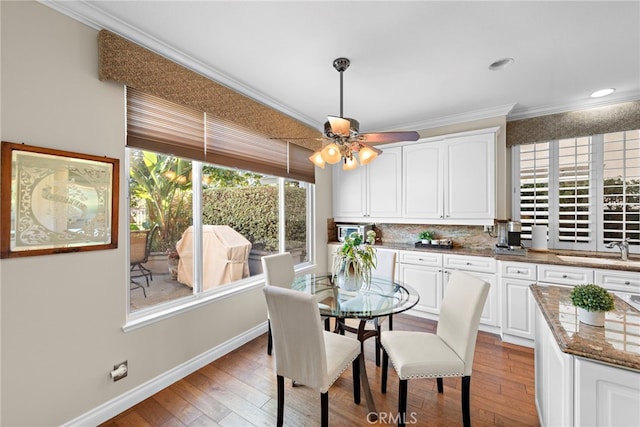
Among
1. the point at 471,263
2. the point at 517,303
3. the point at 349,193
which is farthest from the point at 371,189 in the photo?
the point at 517,303

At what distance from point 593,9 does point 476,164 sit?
5.79ft

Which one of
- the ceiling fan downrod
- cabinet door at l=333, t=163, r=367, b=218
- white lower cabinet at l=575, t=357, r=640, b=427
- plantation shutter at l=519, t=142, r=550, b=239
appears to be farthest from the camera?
cabinet door at l=333, t=163, r=367, b=218

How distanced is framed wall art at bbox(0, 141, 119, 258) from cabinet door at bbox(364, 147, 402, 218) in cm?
315

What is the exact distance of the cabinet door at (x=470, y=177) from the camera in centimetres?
323

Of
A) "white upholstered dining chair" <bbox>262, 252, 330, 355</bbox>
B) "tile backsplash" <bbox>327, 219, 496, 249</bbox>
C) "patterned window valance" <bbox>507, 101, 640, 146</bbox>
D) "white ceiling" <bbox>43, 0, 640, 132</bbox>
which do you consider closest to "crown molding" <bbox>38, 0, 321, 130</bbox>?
"white ceiling" <bbox>43, 0, 640, 132</bbox>

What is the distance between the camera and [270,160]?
3.21 metres

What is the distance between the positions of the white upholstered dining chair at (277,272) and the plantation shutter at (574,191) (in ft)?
10.1

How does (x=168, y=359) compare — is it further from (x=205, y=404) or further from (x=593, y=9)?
(x=593, y=9)

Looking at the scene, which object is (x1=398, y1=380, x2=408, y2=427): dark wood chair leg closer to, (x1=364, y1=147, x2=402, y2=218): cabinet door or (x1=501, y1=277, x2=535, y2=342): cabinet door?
(x1=501, y1=277, x2=535, y2=342): cabinet door

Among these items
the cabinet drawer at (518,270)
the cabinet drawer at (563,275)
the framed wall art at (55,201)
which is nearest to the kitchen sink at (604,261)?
the cabinet drawer at (563,275)

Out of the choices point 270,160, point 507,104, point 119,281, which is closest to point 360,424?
point 119,281

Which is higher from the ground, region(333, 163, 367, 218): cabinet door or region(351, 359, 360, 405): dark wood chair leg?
region(333, 163, 367, 218): cabinet door

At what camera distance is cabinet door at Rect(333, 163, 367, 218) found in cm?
421

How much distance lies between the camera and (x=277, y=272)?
2.75 metres
